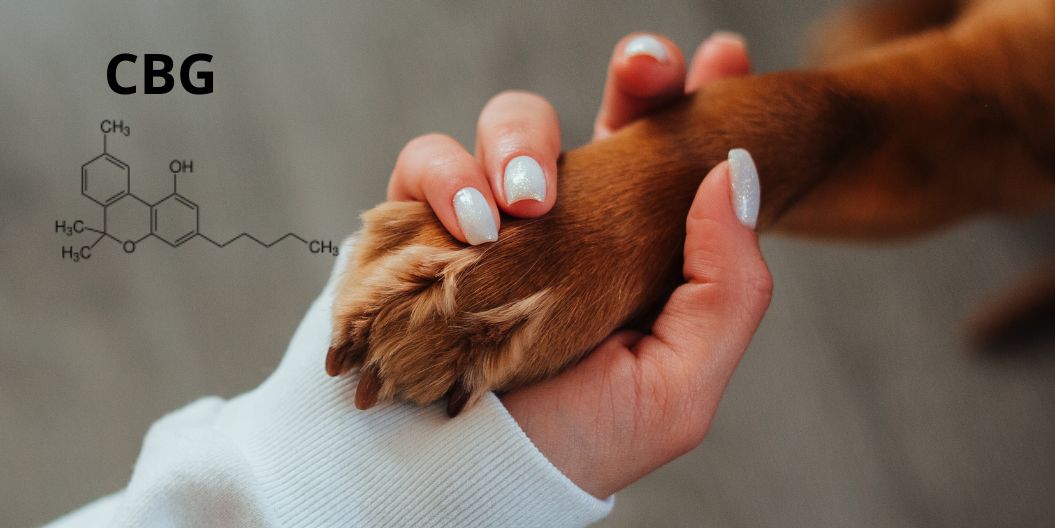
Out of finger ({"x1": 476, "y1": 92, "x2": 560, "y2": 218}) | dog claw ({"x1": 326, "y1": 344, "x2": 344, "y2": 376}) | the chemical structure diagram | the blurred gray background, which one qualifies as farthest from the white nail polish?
the chemical structure diagram

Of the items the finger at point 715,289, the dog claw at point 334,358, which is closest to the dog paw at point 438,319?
the dog claw at point 334,358

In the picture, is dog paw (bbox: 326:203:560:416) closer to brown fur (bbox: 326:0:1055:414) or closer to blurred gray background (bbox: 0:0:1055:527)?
brown fur (bbox: 326:0:1055:414)

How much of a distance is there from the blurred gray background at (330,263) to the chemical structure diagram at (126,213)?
1 cm

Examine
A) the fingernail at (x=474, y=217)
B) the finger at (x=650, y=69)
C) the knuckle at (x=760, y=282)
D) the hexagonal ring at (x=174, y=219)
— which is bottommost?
the hexagonal ring at (x=174, y=219)

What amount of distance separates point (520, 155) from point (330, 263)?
65cm

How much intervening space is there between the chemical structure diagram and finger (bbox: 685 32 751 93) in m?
0.61

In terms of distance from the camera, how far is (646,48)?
853 mm

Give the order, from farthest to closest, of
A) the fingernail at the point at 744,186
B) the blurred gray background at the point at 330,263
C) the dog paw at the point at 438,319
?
the blurred gray background at the point at 330,263 → the fingernail at the point at 744,186 → the dog paw at the point at 438,319

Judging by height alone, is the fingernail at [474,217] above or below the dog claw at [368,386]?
above

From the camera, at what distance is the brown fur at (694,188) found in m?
0.63

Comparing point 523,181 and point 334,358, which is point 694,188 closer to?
point 523,181

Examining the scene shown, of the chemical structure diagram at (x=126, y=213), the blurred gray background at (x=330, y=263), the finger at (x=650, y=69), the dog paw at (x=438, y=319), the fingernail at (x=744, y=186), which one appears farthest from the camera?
the chemical structure diagram at (x=126, y=213)

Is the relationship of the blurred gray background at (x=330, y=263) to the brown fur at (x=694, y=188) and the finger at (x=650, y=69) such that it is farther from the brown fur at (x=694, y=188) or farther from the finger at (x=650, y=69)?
the finger at (x=650, y=69)

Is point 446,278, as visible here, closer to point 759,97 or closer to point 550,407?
point 550,407
